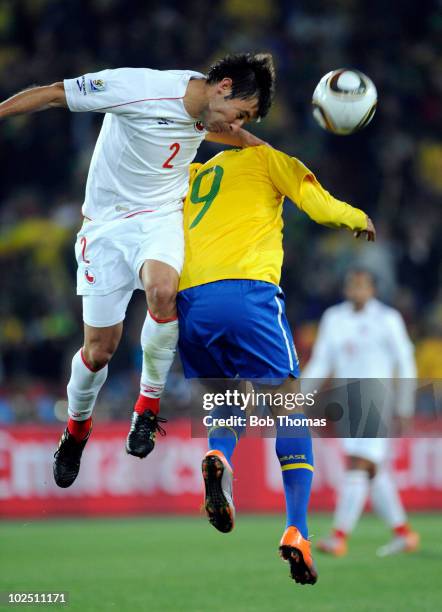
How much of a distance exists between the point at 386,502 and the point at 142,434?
4.22 meters

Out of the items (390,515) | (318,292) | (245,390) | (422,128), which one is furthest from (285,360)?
(422,128)

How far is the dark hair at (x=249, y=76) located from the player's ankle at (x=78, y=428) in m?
1.89

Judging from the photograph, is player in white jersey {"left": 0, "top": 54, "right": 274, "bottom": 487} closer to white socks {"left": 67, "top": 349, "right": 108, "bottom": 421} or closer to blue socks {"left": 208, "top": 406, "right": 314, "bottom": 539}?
white socks {"left": 67, "top": 349, "right": 108, "bottom": 421}

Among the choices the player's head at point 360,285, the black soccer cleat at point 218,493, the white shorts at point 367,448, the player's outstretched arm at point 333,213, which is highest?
the player's head at point 360,285

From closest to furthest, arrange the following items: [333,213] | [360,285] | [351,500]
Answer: [333,213] → [351,500] → [360,285]

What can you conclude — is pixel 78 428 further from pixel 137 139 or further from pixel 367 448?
pixel 367 448

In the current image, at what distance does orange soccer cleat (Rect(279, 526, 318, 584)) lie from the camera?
5082mm

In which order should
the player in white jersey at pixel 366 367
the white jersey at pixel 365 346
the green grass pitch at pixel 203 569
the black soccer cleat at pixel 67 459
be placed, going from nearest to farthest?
the black soccer cleat at pixel 67 459
the green grass pitch at pixel 203 569
the player in white jersey at pixel 366 367
the white jersey at pixel 365 346

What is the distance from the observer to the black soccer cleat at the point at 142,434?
547 centimetres

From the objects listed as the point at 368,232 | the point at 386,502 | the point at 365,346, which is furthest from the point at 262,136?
the point at 368,232

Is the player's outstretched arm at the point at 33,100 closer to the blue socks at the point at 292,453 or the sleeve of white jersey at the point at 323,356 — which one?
the blue socks at the point at 292,453

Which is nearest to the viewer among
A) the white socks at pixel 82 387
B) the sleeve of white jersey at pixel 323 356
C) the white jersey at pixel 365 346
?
the white socks at pixel 82 387

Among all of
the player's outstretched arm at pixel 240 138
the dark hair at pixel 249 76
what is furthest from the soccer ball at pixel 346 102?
the player's outstretched arm at pixel 240 138

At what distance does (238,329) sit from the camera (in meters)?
5.27
